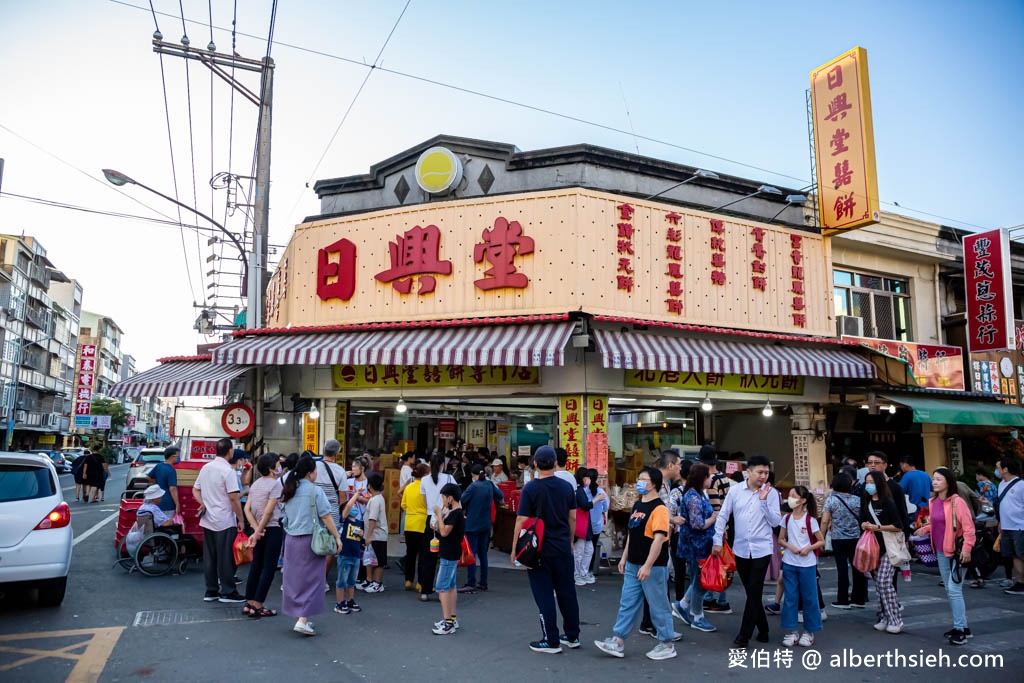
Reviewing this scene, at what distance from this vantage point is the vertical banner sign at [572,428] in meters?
12.8

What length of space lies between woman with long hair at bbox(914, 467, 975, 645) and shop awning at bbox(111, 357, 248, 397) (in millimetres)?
11781

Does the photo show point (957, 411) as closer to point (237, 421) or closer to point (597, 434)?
point (597, 434)

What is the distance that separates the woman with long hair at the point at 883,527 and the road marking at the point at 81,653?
7.59 metres

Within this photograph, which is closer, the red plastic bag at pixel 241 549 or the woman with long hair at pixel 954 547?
the woman with long hair at pixel 954 547

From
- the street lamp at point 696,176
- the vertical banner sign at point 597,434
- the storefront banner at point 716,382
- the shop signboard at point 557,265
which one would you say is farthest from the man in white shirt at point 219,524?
the street lamp at point 696,176

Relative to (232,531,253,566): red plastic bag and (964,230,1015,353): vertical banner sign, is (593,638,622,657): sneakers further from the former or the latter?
(964,230,1015,353): vertical banner sign

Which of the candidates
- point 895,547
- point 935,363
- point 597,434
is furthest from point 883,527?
point 935,363

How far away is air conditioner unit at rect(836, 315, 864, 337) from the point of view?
1645 cm

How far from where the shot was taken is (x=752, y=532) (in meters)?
6.75

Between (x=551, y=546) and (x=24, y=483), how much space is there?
5922 millimetres

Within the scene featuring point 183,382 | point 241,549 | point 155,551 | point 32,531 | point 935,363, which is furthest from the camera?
point 935,363

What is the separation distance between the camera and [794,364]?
1323cm

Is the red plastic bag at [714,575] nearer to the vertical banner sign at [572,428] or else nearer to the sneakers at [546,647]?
the sneakers at [546,647]

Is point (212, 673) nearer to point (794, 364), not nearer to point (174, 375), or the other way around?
point (174, 375)
